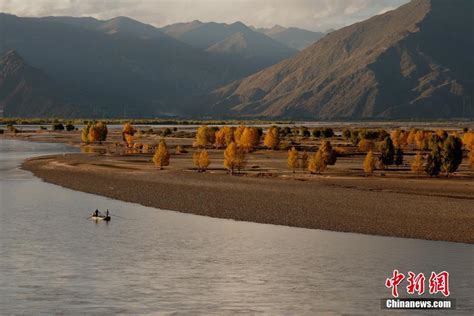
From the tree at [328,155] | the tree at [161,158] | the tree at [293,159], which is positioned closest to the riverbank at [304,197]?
the tree at [161,158]

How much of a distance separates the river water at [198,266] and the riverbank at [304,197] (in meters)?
3.31

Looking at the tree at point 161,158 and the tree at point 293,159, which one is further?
the tree at point 161,158

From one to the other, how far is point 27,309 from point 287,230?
23118 millimetres

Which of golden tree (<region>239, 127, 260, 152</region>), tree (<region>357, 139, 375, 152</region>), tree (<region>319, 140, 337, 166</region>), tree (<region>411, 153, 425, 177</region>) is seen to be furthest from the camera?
golden tree (<region>239, 127, 260, 152</region>)

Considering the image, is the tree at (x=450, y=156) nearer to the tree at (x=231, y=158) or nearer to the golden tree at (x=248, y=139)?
the tree at (x=231, y=158)

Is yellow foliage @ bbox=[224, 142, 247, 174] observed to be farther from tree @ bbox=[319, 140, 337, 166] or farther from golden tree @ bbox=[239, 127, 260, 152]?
golden tree @ bbox=[239, 127, 260, 152]

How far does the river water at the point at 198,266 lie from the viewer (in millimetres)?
33312

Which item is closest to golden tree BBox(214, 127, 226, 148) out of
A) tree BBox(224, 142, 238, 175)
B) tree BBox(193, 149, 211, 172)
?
tree BBox(193, 149, 211, 172)

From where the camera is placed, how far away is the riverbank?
2060 inches

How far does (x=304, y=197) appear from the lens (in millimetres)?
65812

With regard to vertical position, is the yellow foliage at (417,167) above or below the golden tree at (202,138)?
below

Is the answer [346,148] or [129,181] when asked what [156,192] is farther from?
[346,148]

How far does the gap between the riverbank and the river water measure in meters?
3.31

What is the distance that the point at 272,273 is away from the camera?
127 ft
